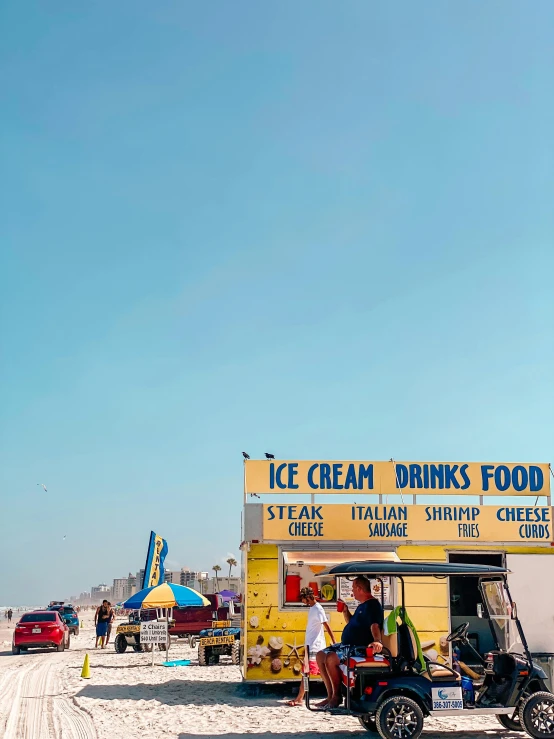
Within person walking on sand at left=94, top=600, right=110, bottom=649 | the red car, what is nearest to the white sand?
person walking on sand at left=94, top=600, right=110, bottom=649

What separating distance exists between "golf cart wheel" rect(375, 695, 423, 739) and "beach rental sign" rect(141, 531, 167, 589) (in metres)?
22.5

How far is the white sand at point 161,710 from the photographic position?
33.6 ft

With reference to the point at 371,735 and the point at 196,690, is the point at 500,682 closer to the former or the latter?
the point at 371,735

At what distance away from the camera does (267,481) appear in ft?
47.7

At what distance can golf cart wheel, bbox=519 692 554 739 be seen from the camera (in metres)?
9.45

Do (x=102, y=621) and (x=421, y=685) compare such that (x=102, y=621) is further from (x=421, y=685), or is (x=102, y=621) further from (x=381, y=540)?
(x=421, y=685)

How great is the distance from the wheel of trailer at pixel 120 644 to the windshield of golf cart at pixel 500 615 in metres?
15.8

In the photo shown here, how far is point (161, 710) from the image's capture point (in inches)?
468

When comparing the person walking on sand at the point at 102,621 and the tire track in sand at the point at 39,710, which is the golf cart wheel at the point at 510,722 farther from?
the person walking on sand at the point at 102,621

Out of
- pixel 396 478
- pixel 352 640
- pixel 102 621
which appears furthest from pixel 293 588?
pixel 102 621

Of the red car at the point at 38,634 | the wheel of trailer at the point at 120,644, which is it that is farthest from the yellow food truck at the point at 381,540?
the red car at the point at 38,634

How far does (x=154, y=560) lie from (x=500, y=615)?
22883 millimetres

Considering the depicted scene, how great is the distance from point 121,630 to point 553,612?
14.4 metres

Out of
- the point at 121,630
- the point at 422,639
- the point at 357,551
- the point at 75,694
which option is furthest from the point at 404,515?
the point at 121,630
